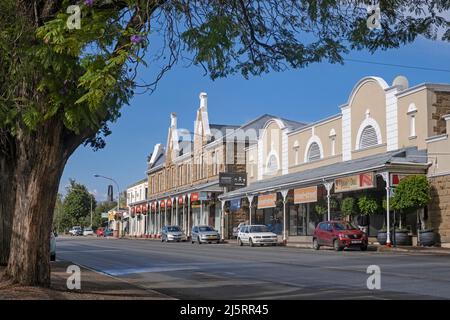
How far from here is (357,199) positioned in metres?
35.5

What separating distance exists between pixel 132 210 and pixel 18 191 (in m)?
81.8

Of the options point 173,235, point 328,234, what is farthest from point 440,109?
point 173,235

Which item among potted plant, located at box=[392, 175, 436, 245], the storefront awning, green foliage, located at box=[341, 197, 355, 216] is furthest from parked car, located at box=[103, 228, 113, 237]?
potted plant, located at box=[392, 175, 436, 245]

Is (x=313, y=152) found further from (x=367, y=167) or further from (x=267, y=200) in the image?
(x=367, y=167)

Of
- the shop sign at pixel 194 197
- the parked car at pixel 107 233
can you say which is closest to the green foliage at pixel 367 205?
the shop sign at pixel 194 197

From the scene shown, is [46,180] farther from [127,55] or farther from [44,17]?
[127,55]

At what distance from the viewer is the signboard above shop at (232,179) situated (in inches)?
2153

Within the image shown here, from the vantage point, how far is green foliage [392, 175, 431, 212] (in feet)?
99.2

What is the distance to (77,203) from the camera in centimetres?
12688

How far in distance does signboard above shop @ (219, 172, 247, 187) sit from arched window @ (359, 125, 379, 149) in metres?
18.8

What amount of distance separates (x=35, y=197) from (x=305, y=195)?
29.8 m

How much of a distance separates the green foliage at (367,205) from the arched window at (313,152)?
376 inches

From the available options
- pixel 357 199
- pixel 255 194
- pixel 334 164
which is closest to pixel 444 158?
pixel 357 199
